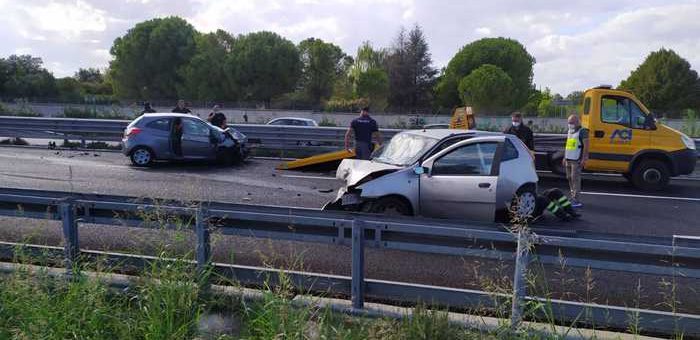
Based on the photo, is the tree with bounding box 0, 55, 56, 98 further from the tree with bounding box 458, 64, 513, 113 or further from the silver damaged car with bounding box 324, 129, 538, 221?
the silver damaged car with bounding box 324, 129, 538, 221

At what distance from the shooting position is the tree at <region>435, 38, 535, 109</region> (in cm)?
6494

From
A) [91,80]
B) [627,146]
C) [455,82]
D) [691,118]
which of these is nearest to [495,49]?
[455,82]

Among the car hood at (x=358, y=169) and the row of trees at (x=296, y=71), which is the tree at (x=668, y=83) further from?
the car hood at (x=358, y=169)

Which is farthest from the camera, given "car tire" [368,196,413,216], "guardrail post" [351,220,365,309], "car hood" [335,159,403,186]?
"car hood" [335,159,403,186]

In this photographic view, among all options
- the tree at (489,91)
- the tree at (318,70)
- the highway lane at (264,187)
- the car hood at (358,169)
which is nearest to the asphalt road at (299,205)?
the highway lane at (264,187)

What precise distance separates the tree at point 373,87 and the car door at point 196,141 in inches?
1602

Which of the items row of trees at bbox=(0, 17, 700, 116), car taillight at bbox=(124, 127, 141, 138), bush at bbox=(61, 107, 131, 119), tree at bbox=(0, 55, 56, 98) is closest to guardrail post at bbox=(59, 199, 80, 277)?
car taillight at bbox=(124, 127, 141, 138)

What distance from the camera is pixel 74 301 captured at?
3.87 metres

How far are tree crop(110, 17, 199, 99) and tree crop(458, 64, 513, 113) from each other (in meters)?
37.2

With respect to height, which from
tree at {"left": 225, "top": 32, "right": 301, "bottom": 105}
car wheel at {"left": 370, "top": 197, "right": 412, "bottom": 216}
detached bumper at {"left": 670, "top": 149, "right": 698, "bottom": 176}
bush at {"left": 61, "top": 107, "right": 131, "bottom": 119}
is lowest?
car wheel at {"left": 370, "top": 197, "right": 412, "bottom": 216}

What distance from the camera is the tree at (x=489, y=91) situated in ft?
172

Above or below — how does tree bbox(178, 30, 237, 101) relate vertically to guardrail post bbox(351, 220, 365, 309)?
above

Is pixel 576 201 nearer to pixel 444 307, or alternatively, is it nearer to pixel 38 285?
pixel 444 307

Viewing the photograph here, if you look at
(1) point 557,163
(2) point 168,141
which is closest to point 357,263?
(1) point 557,163
